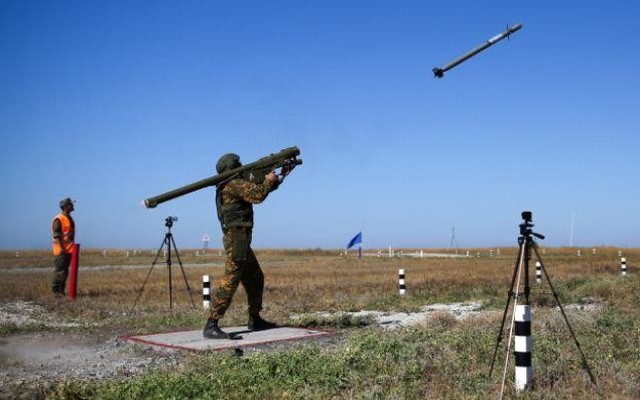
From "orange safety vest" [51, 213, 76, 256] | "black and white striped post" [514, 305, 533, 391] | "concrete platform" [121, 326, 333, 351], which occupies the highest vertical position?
"orange safety vest" [51, 213, 76, 256]

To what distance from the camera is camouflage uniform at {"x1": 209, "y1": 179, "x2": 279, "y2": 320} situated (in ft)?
32.1

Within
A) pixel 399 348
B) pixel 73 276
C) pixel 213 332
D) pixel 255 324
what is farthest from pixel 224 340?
pixel 73 276

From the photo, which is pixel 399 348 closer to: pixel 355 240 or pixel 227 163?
pixel 227 163

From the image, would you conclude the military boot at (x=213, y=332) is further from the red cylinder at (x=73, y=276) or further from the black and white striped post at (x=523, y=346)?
→ the red cylinder at (x=73, y=276)

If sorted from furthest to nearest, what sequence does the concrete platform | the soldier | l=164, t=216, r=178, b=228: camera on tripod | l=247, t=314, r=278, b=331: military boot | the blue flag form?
the blue flag → l=164, t=216, r=178, b=228: camera on tripod → l=247, t=314, r=278, b=331: military boot → the soldier → the concrete platform

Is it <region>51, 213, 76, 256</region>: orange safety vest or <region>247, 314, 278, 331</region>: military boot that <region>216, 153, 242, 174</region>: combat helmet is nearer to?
<region>247, 314, 278, 331</region>: military boot

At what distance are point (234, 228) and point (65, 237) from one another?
9.25 m

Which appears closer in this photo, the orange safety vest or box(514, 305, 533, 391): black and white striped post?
box(514, 305, 533, 391): black and white striped post

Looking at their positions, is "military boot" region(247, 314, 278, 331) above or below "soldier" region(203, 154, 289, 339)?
below

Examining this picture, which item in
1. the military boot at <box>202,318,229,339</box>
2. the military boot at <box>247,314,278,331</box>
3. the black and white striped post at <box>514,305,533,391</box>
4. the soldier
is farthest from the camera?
the military boot at <box>247,314,278,331</box>

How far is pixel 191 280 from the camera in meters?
25.3

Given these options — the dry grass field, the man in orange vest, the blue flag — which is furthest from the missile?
the blue flag

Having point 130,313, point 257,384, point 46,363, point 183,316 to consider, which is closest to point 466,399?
point 257,384

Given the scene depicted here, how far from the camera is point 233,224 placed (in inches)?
391
